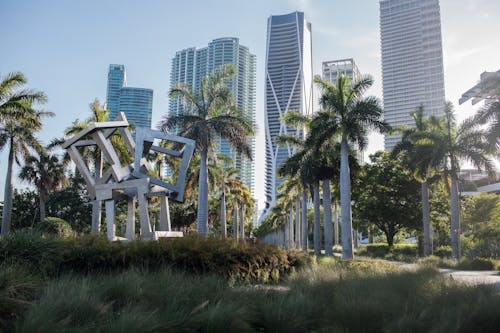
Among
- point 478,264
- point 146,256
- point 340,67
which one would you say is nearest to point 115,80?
point 340,67

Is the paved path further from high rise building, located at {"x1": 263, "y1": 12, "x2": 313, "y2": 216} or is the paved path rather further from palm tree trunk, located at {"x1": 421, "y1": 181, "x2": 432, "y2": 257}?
high rise building, located at {"x1": 263, "y1": 12, "x2": 313, "y2": 216}

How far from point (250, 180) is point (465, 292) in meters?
122

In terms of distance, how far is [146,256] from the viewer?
11.6 metres

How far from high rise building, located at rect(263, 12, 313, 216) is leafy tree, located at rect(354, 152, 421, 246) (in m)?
83.7

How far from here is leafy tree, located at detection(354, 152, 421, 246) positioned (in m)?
43.2

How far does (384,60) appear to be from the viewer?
19862 cm

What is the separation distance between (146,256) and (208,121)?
53.3 ft

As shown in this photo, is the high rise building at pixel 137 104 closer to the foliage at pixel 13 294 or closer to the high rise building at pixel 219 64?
the high rise building at pixel 219 64

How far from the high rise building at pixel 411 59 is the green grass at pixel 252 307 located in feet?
547

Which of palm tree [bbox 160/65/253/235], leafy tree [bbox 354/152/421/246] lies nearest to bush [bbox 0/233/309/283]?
palm tree [bbox 160/65/253/235]

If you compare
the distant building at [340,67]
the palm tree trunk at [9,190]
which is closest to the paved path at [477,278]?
the palm tree trunk at [9,190]

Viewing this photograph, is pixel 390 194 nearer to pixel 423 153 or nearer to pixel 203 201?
pixel 423 153

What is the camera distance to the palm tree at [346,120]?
27.9m

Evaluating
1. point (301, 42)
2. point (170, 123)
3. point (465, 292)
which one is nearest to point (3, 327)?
point (465, 292)
